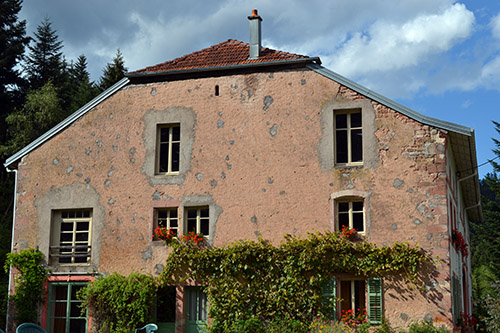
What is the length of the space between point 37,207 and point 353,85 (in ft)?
33.7

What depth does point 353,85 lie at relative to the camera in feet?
56.0

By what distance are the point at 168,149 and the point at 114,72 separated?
1786 cm

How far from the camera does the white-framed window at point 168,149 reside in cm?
1856

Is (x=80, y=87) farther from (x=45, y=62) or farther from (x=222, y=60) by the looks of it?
(x=222, y=60)

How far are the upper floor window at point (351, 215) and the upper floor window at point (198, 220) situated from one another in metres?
3.79

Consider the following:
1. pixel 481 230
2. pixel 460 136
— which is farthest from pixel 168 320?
pixel 481 230

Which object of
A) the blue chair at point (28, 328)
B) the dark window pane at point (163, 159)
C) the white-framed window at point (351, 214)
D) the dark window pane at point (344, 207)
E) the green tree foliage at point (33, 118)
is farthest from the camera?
the green tree foliage at point (33, 118)

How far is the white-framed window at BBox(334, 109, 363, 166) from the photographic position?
17016mm

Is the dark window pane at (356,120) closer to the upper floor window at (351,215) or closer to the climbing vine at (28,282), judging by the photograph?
the upper floor window at (351,215)

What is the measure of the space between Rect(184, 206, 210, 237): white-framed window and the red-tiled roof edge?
418 centimetres

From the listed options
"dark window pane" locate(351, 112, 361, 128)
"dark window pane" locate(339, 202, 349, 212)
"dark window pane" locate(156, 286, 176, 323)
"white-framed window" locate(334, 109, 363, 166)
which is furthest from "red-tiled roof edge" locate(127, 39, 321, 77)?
"dark window pane" locate(156, 286, 176, 323)

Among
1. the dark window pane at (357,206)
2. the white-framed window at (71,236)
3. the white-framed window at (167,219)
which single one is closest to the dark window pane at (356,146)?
the dark window pane at (357,206)

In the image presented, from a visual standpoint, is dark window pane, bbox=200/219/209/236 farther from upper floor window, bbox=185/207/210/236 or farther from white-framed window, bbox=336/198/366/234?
white-framed window, bbox=336/198/366/234

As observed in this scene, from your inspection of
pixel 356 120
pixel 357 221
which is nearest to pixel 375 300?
pixel 357 221
